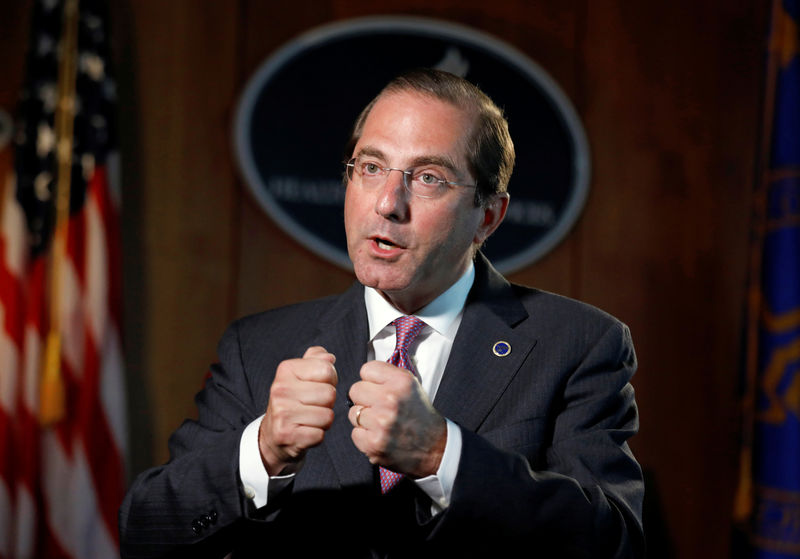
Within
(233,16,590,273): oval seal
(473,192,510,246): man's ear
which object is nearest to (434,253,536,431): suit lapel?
(473,192,510,246): man's ear

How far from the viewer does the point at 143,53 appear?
344 centimetres

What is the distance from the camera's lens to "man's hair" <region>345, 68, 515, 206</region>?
5.76ft

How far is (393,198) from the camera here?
1651 millimetres

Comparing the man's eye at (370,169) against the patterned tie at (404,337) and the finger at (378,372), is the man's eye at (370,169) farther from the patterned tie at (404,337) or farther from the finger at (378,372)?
the finger at (378,372)

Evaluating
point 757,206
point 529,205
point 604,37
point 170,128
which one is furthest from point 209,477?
point 604,37

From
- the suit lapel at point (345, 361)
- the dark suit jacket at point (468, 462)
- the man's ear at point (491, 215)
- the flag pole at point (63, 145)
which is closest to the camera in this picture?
the dark suit jacket at point (468, 462)

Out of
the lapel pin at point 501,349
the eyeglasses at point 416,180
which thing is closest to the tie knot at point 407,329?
the lapel pin at point 501,349

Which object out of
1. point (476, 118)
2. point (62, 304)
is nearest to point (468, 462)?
point (476, 118)

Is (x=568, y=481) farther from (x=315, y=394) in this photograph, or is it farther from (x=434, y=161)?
(x=434, y=161)

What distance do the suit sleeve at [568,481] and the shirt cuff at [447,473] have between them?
0.01 metres

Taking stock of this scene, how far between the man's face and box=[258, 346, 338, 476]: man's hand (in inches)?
13.2

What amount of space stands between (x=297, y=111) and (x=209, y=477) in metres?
2.30

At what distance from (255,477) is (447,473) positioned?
1.19 feet

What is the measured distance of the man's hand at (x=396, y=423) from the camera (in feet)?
4.25
